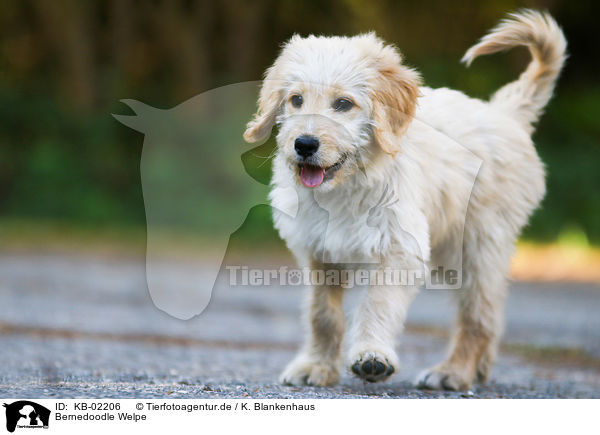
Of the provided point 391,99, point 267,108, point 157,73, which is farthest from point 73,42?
point 391,99

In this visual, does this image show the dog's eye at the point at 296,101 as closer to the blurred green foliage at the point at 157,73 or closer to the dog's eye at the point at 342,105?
the dog's eye at the point at 342,105

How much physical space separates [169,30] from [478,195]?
14.4 metres

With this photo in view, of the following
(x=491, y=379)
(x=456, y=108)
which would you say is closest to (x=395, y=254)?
(x=456, y=108)

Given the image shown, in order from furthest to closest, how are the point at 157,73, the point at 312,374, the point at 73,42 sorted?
the point at 157,73
the point at 73,42
the point at 312,374

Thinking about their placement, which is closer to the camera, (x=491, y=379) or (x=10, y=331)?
(x=491, y=379)

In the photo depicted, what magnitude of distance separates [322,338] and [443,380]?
0.90 m

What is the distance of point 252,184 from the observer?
7.16 meters

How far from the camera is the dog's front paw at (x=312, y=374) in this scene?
5.88 metres

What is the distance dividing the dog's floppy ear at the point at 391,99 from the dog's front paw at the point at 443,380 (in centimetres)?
169

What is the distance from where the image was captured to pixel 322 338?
5.98m

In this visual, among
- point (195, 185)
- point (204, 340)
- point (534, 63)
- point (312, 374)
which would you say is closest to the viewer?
point (312, 374)

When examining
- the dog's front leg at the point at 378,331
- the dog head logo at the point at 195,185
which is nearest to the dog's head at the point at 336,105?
the dog's front leg at the point at 378,331

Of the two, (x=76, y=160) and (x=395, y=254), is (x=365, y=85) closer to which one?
(x=395, y=254)
